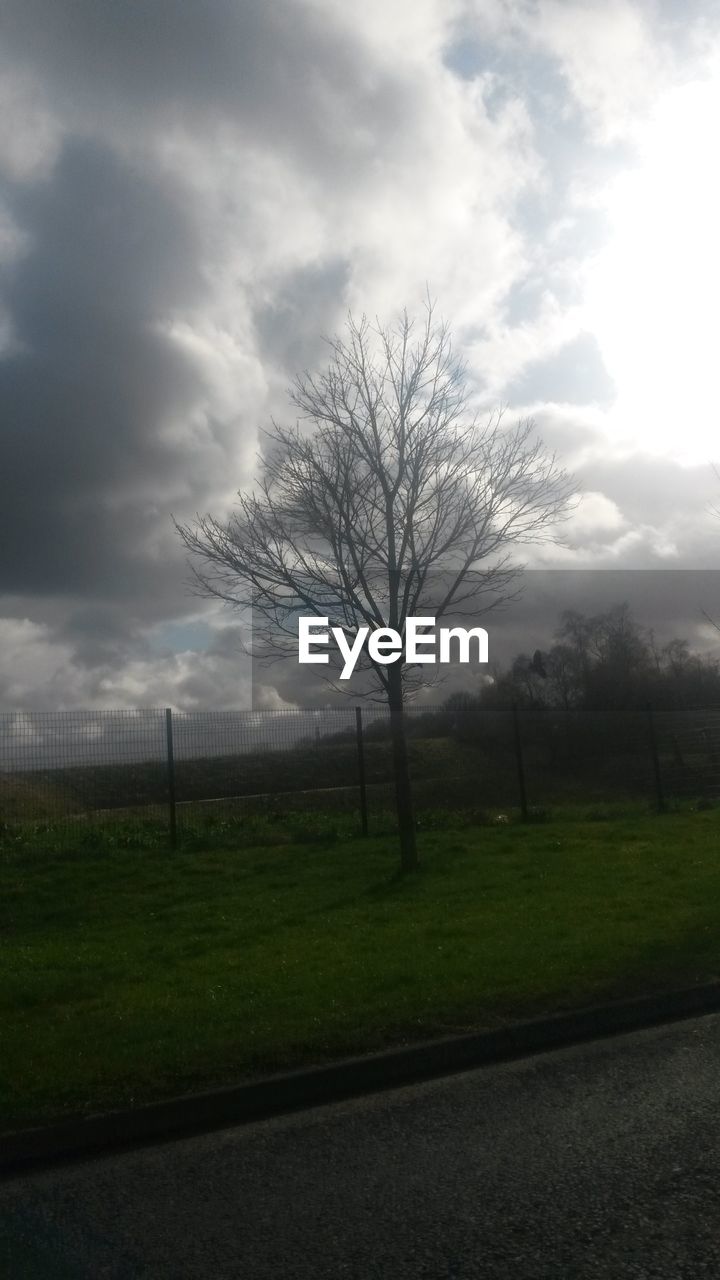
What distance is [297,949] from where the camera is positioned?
856cm

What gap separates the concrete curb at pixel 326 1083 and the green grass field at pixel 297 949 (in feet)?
0.50

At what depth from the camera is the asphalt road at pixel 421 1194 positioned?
140 inches

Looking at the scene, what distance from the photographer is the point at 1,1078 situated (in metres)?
5.43

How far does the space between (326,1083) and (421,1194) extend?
4.72 feet

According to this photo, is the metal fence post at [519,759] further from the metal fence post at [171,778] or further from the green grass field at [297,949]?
A: the metal fence post at [171,778]

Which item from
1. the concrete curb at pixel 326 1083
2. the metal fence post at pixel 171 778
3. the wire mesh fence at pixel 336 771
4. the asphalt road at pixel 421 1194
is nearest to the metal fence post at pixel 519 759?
the wire mesh fence at pixel 336 771

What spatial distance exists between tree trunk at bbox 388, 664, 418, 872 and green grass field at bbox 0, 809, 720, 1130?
0.28 m

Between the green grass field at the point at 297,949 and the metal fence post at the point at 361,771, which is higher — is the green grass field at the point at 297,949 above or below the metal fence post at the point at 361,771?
below

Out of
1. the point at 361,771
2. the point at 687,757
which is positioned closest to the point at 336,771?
the point at 361,771

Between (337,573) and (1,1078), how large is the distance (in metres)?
8.86

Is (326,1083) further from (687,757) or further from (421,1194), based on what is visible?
(687,757)

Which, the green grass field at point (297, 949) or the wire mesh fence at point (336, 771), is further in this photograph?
the wire mesh fence at point (336, 771)

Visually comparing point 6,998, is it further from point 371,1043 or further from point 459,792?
point 459,792

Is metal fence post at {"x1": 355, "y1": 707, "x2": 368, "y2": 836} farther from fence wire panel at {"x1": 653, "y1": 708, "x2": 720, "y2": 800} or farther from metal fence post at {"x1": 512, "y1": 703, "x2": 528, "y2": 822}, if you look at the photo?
fence wire panel at {"x1": 653, "y1": 708, "x2": 720, "y2": 800}
